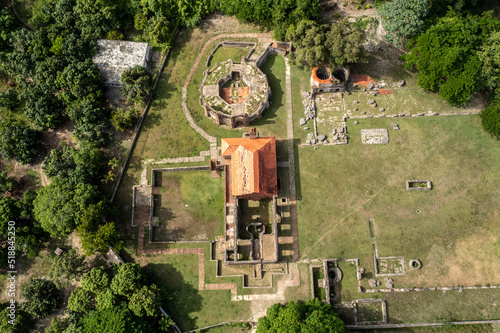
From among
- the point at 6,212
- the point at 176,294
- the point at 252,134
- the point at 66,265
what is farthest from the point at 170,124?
the point at 6,212

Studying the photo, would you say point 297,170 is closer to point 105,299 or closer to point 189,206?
point 189,206

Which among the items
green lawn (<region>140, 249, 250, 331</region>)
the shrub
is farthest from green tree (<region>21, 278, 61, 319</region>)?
the shrub

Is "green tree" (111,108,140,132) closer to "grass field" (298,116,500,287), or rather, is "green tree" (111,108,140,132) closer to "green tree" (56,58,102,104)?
"green tree" (56,58,102,104)

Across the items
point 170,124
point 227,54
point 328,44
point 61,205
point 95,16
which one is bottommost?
point 61,205

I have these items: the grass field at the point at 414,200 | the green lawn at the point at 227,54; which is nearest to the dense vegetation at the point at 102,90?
the green lawn at the point at 227,54

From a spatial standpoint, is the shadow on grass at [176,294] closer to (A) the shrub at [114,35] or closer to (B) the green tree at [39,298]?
(B) the green tree at [39,298]

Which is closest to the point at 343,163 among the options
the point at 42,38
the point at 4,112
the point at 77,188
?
the point at 77,188

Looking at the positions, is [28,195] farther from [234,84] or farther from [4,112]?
[234,84]
